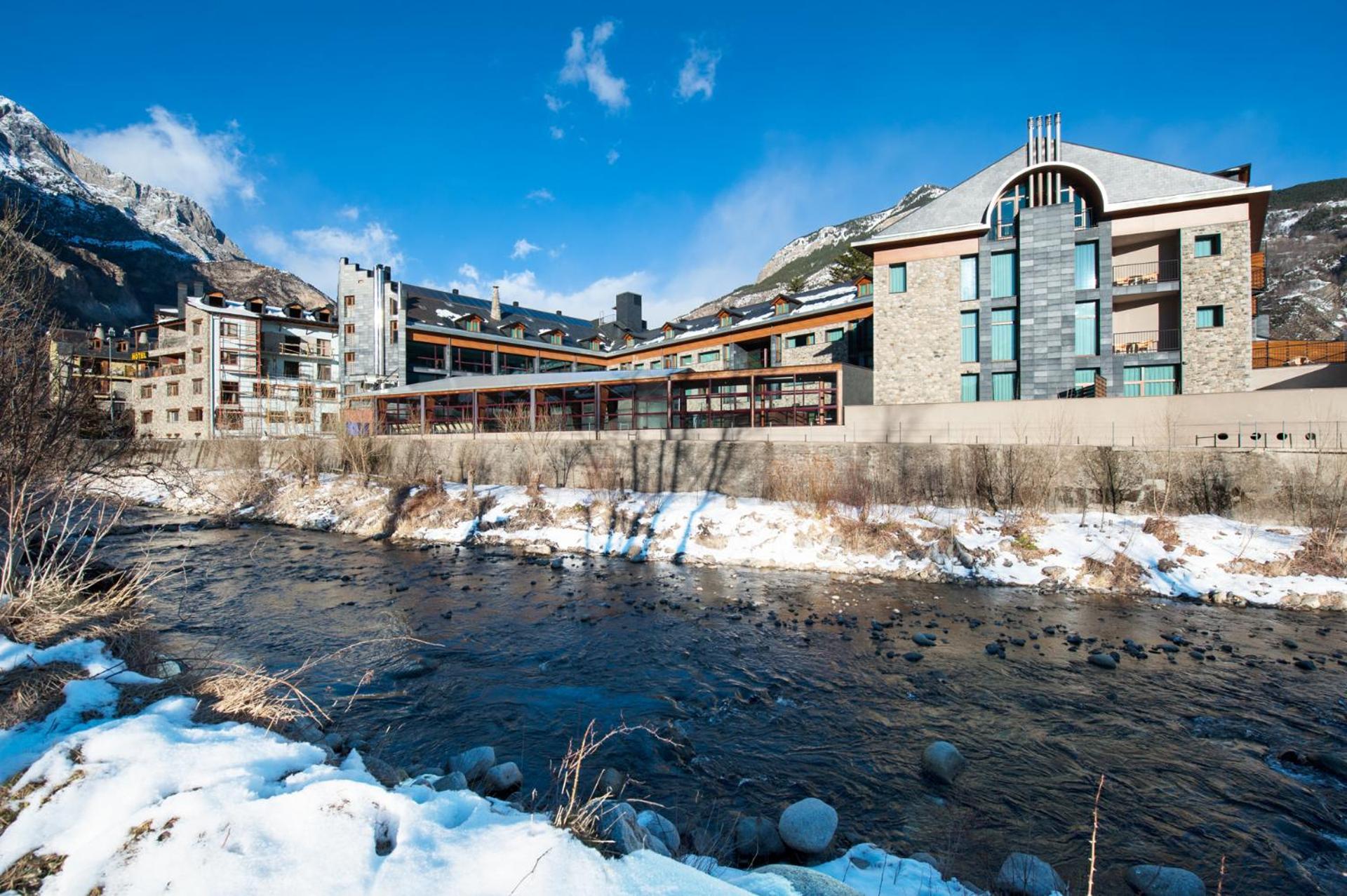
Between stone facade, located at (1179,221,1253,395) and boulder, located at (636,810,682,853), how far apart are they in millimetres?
26150

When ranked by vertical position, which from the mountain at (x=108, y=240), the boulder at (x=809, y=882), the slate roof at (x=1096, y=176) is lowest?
the boulder at (x=809, y=882)

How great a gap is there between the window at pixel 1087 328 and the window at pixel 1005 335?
6.96 feet

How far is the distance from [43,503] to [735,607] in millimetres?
9851

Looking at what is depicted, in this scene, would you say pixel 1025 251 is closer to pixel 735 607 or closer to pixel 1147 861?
pixel 735 607

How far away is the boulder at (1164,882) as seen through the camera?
13.4 feet

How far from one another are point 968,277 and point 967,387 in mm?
4593

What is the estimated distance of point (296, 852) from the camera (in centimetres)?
284

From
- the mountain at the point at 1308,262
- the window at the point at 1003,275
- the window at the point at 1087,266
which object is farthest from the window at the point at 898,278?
the mountain at the point at 1308,262

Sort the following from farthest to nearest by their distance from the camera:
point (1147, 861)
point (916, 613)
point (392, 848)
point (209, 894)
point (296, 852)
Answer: point (916, 613)
point (1147, 861)
point (392, 848)
point (296, 852)
point (209, 894)

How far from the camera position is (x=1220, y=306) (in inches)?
855

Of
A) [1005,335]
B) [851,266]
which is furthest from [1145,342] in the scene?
[851,266]

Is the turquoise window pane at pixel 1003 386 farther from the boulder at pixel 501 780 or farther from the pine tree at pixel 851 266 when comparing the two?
the boulder at pixel 501 780

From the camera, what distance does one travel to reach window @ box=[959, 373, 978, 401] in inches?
988

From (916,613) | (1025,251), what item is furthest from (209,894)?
(1025,251)
